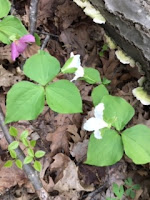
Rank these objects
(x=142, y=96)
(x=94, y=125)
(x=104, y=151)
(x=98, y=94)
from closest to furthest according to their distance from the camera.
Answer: (x=94, y=125)
(x=104, y=151)
(x=98, y=94)
(x=142, y=96)

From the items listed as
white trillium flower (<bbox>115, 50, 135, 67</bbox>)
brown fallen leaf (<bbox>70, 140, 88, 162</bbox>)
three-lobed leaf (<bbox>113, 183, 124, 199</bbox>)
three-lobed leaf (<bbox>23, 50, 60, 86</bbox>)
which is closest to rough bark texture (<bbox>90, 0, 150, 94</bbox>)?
white trillium flower (<bbox>115, 50, 135, 67</bbox>)

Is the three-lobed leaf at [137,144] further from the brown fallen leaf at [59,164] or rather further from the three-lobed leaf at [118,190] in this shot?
the brown fallen leaf at [59,164]

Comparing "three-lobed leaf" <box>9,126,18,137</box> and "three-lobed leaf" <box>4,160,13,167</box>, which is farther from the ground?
"three-lobed leaf" <box>9,126,18,137</box>

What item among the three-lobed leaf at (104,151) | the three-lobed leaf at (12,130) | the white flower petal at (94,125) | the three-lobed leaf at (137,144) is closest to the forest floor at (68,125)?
the three-lobed leaf at (12,130)

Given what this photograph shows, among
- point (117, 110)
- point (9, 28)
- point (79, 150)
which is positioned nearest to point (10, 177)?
point (79, 150)

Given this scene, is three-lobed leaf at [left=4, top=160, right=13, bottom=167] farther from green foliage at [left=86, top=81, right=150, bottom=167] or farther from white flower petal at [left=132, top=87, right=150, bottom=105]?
white flower petal at [left=132, top=87, right=150, bottom=105]

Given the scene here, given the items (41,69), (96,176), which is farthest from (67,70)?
(96,176)

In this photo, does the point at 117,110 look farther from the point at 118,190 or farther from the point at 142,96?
the point at 118,190
